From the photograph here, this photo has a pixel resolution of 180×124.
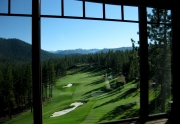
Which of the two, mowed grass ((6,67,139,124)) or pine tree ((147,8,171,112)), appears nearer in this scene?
pine tree ((147,8,171,112))

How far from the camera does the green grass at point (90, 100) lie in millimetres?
20641

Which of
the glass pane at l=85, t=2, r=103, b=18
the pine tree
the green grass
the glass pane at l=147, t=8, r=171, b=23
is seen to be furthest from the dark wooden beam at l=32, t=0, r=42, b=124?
the green grass

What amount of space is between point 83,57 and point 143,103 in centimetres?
2194

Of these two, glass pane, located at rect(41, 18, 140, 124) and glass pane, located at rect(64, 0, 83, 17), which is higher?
glass pane, located at rect(64, 0, 83, 17)

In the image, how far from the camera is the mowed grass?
2070 cm

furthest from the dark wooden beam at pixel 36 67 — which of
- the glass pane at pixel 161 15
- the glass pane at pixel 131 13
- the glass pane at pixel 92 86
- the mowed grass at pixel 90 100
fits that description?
the mowed grass at pixel 90 100

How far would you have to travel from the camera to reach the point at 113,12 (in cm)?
352

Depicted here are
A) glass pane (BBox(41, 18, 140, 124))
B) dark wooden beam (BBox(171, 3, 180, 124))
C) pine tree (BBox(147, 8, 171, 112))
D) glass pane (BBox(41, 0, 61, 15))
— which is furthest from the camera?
glass pane (BBox(41, 18, 140, 124))

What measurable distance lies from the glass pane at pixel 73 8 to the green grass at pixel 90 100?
14533 millimetres

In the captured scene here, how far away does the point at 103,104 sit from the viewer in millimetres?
28516

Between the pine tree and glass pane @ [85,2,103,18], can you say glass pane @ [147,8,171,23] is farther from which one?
glass pane @ [85,2,103,18]

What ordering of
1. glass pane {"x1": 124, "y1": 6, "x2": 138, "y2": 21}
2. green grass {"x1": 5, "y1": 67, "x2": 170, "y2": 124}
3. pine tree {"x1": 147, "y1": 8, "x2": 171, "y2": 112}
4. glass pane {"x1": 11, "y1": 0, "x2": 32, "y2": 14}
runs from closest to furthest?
glass pane {"x1": 11, "y1": 0, "x2": 32, "y2": 14} → glass pane {"x1": 124, "y1": 6, "x2": 138, "y2": 21} → pine tree {"x1": 147, "y1": 8, "x2": 171, "y2": 112} → green grass {"x1": 5, "y1": 67, "x2": 170, "y2": 124}

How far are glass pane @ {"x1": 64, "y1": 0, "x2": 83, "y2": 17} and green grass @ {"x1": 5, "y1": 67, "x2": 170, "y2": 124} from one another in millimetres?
14533

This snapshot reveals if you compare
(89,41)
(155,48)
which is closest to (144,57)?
(155,48)
